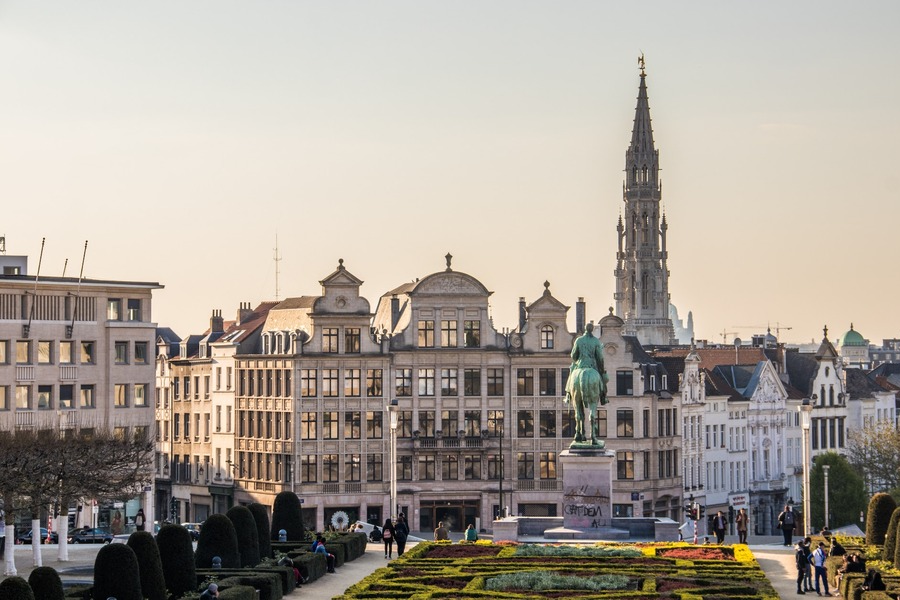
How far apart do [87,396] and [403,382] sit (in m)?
20.8

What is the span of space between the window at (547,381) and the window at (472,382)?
3.49m

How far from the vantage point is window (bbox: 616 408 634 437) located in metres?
121

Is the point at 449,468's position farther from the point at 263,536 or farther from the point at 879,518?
the point at 263,536

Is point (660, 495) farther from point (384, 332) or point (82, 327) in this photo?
point (82, 327)

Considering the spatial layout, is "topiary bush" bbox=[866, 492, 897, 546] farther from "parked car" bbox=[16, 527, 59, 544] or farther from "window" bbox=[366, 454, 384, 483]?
"window" bbox=[366, 454, 384, 483]

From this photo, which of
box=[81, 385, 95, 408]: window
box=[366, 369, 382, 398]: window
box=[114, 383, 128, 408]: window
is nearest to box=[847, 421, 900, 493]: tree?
box=[366, 369, 382, 398]: window

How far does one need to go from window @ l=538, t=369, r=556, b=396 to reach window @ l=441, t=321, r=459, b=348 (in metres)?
5.16

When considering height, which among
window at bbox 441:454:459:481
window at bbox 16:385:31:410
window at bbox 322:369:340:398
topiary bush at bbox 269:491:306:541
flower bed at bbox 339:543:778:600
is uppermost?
window at bbox 322:369:340:398

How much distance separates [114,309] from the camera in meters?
106

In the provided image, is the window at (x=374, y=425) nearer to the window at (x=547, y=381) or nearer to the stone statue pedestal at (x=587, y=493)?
the window at (x=547, y=381)

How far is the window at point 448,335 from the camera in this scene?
119m

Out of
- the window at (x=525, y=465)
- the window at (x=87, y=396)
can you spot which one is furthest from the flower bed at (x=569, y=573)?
the window at (x=525, y=465)

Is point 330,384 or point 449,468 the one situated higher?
point 330,384

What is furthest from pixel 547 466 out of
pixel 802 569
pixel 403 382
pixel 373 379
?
pixel 802 569
